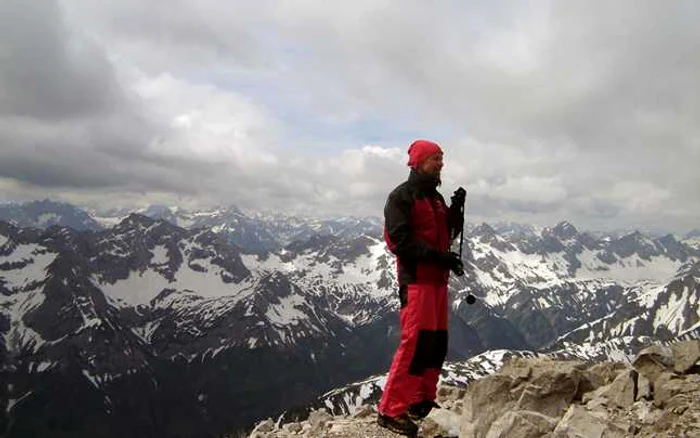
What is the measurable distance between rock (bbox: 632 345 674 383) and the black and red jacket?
6.45 meters

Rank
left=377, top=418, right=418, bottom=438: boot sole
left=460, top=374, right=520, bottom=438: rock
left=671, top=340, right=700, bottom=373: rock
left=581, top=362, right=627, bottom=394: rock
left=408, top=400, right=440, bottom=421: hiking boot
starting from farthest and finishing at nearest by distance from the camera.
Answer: left=581, top=362, right=627, bottom=394: rock < left=671, top=340, right=700, bottom=373: rock < left=460, top=374, right=520, bottom=438: rock < left=408, top=400, right=440, bottom=421: hiking boot < left=377, top=418, right=418, bottom=438: boot sole

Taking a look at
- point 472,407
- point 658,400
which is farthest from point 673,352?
point 472,407

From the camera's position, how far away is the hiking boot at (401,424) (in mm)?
8930

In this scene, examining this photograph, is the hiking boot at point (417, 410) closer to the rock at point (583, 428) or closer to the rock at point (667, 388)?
the rock at point (583, 428)

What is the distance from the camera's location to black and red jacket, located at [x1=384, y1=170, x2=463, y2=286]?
8805 millimetres

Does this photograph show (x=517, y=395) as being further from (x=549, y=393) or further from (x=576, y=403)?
(x=576, y=403)

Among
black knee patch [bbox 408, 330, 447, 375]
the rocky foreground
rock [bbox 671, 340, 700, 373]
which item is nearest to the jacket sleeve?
black knee patch [bbox 408, 330, 447, 375]

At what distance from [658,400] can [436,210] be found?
6139mm

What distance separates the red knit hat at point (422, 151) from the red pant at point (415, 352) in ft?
7.18

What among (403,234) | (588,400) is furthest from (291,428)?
(403,234)

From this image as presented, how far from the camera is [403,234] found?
8.80 metres

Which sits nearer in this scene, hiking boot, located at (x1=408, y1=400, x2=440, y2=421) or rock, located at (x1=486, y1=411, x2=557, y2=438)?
rock, located at (x1=486, y1=411, x2=557, y2=438)

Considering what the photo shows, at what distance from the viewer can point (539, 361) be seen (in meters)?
13.1

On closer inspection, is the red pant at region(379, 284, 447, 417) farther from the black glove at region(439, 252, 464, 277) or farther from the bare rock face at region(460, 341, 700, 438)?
the bare rock face at region(460, 341, 700, 438)
